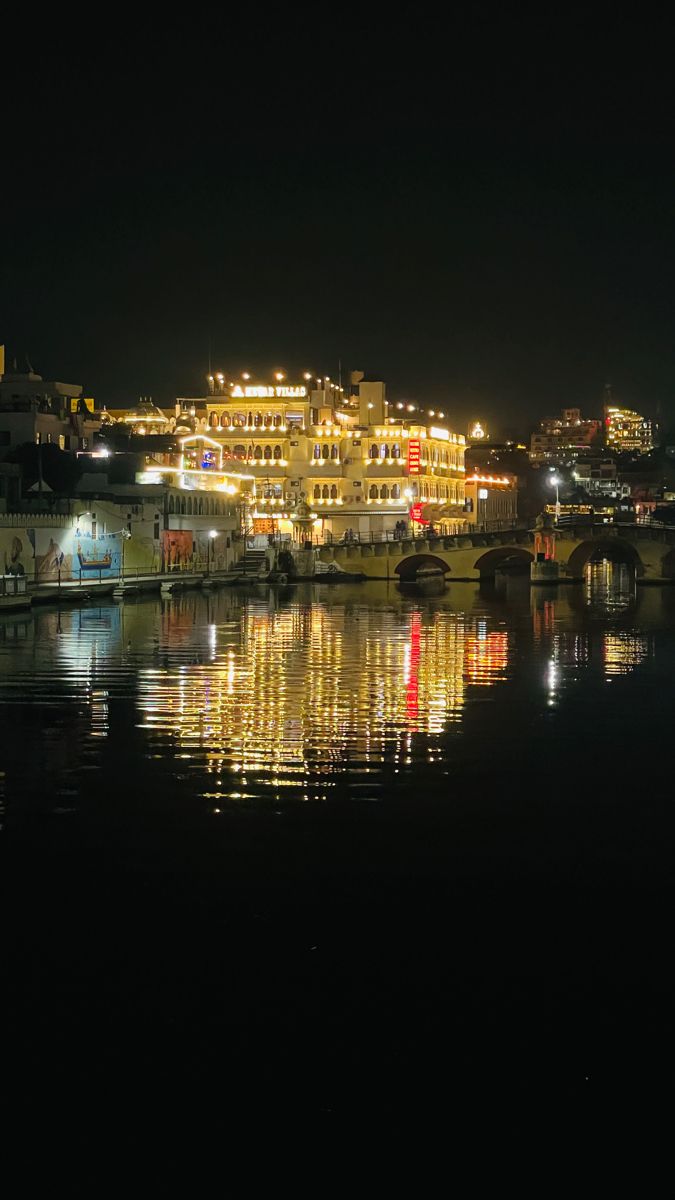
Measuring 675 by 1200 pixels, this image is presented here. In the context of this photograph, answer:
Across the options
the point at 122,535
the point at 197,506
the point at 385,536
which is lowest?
the point at 122,535

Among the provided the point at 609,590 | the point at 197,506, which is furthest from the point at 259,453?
the point at 609,590

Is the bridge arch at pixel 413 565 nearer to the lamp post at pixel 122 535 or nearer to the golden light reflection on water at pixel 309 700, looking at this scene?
the lamp post at pixel 122 535

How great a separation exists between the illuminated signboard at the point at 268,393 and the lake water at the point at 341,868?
4060 inches

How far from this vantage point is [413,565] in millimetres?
117562

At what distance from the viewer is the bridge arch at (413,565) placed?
11269 cm

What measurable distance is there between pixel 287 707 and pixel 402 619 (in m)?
33.1

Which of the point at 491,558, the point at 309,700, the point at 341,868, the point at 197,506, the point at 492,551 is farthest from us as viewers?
the point at 491,558

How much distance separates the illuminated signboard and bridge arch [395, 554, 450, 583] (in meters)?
27.3

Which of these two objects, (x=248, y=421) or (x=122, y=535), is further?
(x=248, y=421)

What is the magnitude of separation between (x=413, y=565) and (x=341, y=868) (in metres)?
102

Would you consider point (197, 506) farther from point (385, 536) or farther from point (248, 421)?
point (248, 421)

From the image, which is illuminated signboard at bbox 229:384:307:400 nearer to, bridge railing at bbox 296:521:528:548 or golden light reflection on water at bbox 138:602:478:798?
bridge railing at bbox 296:521:528:548

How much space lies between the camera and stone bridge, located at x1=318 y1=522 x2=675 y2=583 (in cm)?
10419

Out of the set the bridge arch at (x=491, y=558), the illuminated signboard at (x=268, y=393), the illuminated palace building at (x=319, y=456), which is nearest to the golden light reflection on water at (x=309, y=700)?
the bridge arch at (x=491, y=558)
